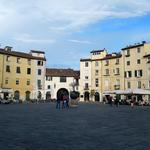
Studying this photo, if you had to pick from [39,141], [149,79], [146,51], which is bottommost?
[39,141]

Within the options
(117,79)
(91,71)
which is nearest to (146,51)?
(117,79)

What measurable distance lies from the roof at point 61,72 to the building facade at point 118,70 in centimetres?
621

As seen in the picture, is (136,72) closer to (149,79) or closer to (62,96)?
(149,79)

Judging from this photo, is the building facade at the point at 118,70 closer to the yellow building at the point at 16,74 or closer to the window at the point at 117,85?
the window at the point at 117,85

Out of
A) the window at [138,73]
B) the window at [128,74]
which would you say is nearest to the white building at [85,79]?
the window at [128,74]

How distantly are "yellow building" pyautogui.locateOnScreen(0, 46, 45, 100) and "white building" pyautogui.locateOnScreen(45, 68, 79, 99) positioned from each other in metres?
9.90

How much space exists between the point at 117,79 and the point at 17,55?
25331 mm

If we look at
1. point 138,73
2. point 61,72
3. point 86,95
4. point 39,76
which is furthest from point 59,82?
point 138,73

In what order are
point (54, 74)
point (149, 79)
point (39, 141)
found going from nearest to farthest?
point (39, 141)
point (149, 79)
point (54, 74)

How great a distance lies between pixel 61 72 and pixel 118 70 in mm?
22583

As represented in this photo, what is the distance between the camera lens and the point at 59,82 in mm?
105875

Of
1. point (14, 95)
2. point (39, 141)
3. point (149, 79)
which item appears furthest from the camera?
point (14, 95)

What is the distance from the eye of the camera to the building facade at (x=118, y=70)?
82.3m

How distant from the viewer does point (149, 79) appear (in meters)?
79.3
